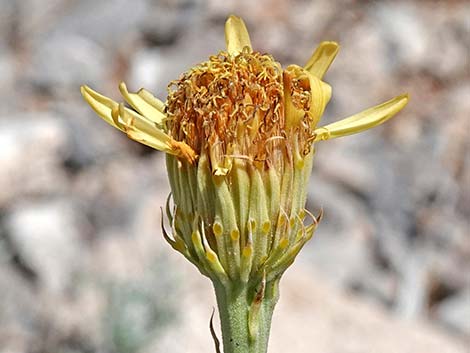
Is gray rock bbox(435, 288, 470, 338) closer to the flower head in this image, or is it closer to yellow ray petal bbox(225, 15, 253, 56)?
Answer: yellow ray petal bbox(225, 15, 253, 56)

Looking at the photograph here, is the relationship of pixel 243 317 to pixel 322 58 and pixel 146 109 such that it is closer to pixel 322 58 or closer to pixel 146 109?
pixel 146 109

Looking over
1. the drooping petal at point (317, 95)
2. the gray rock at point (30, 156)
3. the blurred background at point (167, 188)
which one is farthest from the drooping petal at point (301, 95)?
the gray rock at point (30, 156)

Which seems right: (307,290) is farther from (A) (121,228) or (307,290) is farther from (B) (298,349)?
(A) (121,228)

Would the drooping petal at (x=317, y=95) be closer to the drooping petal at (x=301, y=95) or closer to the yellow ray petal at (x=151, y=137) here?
the drooping petal at (x=301, y=95)

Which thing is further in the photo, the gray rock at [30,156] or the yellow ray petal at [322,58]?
the gray rock at [30,156]

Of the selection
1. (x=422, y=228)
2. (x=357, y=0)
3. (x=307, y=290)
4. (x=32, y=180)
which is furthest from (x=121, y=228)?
(x=357, y=0)

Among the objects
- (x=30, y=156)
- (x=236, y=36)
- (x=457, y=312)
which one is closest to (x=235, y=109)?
(x=236, y=36)
